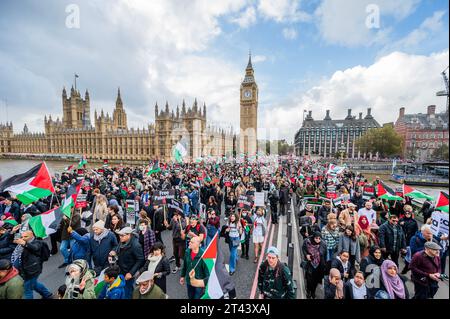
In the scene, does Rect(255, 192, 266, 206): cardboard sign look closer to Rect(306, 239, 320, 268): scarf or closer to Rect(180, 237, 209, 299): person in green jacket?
Rect(306, 239, 320, 268): scarf

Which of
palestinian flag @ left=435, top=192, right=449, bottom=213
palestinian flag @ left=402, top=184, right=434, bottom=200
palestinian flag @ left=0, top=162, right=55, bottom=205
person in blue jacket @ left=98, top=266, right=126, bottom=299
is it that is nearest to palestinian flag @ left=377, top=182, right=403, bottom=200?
palestinian flag @ left=402, top=184, right=434, bottom=200

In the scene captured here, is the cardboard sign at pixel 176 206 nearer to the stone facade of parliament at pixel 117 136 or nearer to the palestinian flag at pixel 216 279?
the palestinian flag at pixel 216 279

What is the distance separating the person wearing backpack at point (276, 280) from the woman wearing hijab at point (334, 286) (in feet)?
2.08

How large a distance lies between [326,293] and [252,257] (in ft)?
9.72

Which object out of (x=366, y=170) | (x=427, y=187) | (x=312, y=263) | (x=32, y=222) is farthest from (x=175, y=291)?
(x=366, y=170)

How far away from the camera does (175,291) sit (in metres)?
4.52

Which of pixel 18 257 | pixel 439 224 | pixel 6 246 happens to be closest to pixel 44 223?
pixel 6 246

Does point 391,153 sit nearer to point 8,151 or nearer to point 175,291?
point 175,291

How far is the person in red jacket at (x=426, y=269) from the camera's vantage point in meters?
3.47

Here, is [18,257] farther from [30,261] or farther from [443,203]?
[443,203]

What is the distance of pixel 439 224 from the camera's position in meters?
4.36

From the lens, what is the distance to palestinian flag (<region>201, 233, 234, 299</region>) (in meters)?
3.15

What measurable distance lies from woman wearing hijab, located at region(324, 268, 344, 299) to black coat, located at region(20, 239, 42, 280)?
17.5 feet

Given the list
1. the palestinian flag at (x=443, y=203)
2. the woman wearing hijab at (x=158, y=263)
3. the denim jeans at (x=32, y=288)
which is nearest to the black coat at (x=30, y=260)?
the denim jeans at (x=32, y=288)
